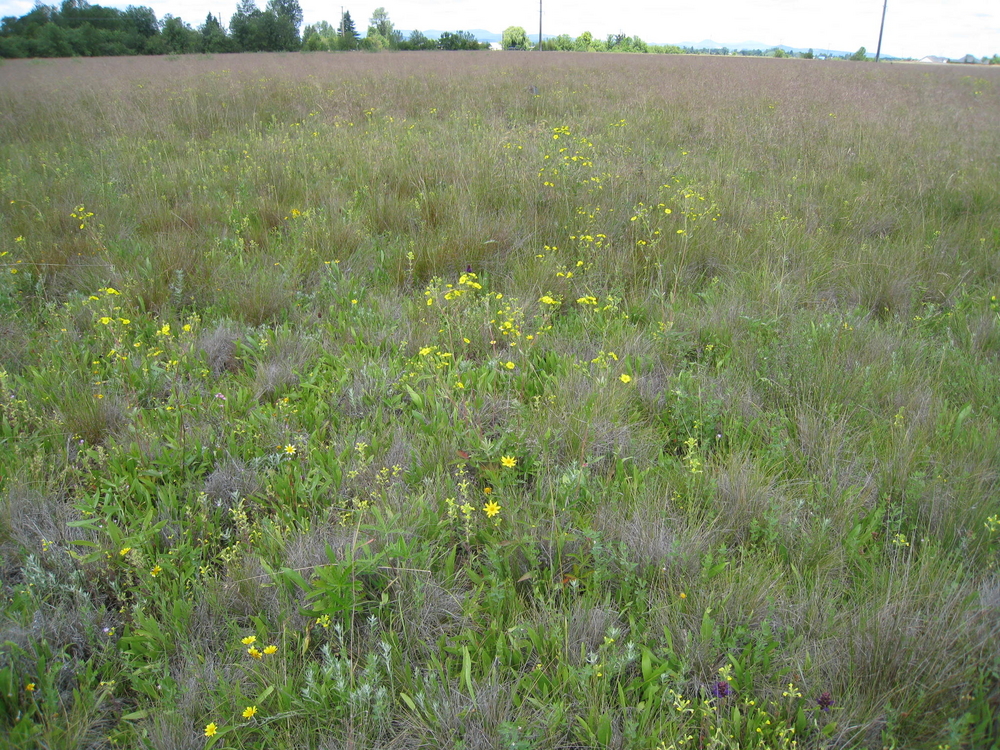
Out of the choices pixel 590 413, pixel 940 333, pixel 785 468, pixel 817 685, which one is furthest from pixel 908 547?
pixel 940 333

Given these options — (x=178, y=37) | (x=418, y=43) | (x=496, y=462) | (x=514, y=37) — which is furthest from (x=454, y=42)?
(x=496, y=462)

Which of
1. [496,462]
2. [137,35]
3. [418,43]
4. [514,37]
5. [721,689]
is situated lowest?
[721,689]

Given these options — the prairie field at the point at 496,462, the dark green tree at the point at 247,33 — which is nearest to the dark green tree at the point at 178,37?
the dark green tree at the point at 247,33

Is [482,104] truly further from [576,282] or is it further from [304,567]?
[304,567]

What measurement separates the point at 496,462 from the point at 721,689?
3.57 feet

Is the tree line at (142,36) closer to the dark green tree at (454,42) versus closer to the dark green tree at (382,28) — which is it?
the dark green tree at (454,42)

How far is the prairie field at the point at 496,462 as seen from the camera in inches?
58.5

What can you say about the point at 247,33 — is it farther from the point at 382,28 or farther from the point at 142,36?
the point at 382,28

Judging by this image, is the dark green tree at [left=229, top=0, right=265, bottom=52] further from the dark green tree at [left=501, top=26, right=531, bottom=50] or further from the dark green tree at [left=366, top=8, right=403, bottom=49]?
the dark green tree at [left=501, top=26, right=531, bottom=50]

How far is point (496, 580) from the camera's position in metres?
1.81

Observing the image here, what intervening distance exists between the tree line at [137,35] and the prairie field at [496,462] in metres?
29.3

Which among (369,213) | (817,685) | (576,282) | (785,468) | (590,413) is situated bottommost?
(817,685)

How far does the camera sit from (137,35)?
31.0m

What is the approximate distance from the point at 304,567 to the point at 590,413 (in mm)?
1260
